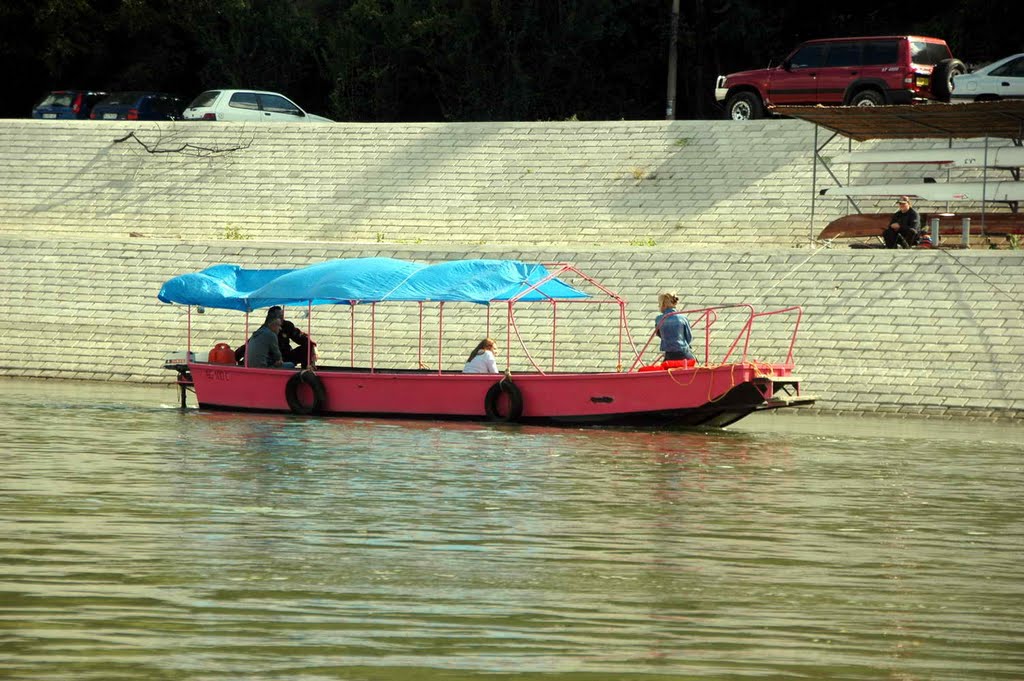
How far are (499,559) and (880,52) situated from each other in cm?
2336

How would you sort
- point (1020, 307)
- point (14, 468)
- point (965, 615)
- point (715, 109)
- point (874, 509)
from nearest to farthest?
point (965, 615)
point (874, 509)
point (14, 468)
point (1020, 307)
point (715, 109)

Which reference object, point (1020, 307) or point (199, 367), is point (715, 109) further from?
point (199, 367)

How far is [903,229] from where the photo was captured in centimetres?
2552

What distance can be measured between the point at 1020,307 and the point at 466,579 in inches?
623

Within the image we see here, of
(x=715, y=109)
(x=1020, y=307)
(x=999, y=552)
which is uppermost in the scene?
(x=715, y=109)

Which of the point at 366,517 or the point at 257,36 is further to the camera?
the point at 257,36

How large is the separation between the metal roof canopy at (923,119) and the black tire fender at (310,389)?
29.2 feet

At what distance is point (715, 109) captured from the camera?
42719 millimetres

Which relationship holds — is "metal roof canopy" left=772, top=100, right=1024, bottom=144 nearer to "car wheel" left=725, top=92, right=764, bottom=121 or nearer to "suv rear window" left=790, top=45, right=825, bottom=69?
"suv rear window" left=790, top=45, right=825, bottom=69

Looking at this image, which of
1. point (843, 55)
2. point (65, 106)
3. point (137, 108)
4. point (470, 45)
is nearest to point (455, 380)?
point (843, 55)

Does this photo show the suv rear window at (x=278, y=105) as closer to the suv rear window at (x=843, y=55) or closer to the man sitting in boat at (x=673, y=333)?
the suv rear window at (x=843, y=55)

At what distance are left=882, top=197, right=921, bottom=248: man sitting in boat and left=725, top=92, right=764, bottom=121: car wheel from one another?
815cm

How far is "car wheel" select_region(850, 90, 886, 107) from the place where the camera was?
31.2 meters

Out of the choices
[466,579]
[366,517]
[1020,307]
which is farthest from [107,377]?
[466,579]
